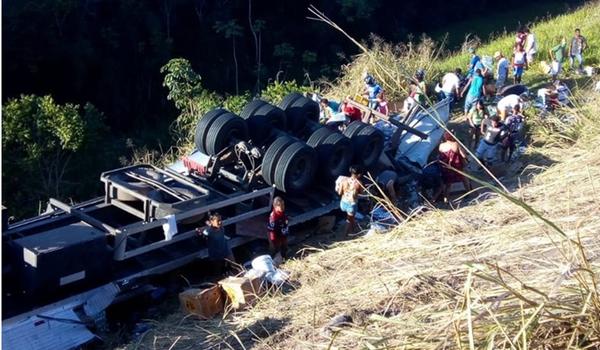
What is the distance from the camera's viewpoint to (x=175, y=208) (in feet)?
28.7

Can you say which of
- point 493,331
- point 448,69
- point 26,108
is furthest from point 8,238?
point 448,69

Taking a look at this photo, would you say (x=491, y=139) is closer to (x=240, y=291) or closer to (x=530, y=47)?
(x=240, y=291)

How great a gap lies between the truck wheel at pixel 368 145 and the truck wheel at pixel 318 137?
0.39m

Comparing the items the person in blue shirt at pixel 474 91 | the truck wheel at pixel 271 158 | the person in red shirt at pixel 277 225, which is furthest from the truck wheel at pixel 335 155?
the person in blue shirt at pixel 474 91

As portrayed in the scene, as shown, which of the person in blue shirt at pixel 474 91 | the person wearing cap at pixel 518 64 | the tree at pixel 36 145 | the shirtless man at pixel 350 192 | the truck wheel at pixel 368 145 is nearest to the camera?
the shirtless man at pixel 350 192

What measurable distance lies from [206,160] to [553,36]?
11379 mm

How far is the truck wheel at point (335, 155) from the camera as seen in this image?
33.1 ft

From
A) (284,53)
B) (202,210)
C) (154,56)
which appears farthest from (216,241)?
(284,53)

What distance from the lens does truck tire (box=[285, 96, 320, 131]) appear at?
11211 mm

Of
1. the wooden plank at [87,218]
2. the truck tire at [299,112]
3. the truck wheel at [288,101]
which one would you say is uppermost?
the truck wheel at [288,101]

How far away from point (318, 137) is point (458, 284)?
19.1ft

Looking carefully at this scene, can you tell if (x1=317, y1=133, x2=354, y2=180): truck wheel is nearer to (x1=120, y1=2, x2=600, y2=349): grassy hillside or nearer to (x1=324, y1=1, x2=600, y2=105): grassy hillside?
(x1=120, y1=2, x2=600, y2=349): grassy hillside

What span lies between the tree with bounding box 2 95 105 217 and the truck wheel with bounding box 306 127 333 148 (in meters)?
8.18

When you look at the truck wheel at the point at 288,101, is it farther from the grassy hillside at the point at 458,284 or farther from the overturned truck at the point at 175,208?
the grassy hillside at the point at 458,284
